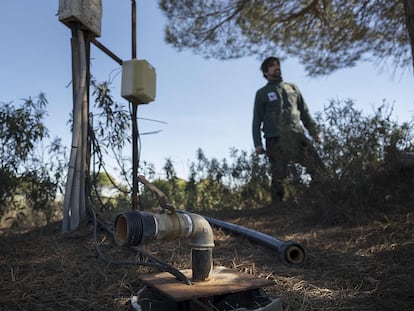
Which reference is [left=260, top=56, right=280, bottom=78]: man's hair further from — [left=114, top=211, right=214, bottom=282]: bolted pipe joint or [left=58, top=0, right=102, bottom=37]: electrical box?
[left=114, top=211, right=214, bottom=282]: bolted pipe joint

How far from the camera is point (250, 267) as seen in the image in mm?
1844

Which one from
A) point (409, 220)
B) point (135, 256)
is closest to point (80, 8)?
point (135, 256)

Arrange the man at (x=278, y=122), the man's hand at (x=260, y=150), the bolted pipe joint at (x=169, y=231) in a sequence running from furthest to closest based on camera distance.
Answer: the man's hand at (x=260, y=150)
the man at (x=278, y=122)
the bolted pipe joint at (x=169, y=231)

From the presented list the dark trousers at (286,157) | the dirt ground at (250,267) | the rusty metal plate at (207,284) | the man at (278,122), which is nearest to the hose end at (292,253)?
the dirt ground at (250,267)

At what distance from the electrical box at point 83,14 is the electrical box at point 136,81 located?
2.30 ft

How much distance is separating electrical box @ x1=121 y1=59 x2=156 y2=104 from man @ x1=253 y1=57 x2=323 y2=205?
70.6 inches

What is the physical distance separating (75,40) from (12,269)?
4.94 feet

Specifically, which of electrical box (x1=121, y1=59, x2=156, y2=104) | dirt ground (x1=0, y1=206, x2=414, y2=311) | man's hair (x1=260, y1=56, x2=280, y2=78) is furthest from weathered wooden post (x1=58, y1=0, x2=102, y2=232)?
man's hair (x1=260, y1=56, x2=280, y2=78)

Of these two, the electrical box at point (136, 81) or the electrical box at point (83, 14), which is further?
the electrical box at point (83, 14)

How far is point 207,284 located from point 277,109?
112 inches

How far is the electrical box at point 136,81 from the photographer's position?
6.30 ft

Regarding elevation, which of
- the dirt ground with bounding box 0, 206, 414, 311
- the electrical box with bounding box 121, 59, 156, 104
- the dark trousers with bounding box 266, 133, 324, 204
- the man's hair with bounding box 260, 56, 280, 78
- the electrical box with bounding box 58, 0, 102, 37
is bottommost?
the dirt ground with bounding box 0, 206, 414, 311

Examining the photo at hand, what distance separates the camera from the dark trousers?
9.90 ft

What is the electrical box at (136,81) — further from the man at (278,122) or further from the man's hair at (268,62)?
the man's hair at (268,62)
